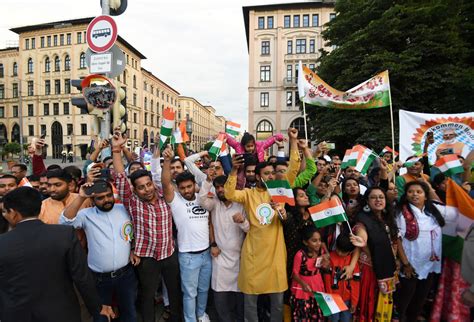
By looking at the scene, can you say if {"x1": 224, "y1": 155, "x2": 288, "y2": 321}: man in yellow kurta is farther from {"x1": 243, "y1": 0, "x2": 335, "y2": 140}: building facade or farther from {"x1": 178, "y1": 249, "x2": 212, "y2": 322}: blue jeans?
{"x1": 243, "y1": 0, "x2": 335, "y2": 140}: building facade

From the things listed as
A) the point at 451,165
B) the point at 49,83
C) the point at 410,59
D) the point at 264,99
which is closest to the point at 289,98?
the point at 264,99

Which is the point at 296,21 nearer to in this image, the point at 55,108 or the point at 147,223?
the point at 55,108

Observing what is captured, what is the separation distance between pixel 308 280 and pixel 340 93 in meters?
3.84

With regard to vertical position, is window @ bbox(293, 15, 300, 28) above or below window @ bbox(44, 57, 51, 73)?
above

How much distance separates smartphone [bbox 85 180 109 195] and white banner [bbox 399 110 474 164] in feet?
17.5

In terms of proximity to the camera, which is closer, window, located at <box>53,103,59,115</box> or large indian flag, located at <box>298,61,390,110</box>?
large indian flag, located at <box>298,61,390,110</box>

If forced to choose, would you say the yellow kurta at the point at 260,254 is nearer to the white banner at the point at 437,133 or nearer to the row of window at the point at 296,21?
the white banner at the point at 437,133

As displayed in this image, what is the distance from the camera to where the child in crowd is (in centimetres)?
326

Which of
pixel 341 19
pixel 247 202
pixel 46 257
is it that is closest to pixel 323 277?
pixel 247 202

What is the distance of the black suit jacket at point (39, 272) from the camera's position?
2.12m

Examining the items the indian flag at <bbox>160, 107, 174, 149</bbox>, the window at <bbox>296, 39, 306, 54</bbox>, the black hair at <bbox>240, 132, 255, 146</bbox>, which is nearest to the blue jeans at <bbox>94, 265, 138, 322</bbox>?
the indian flag at <bbox>160, 107, 174, 149</bbox>

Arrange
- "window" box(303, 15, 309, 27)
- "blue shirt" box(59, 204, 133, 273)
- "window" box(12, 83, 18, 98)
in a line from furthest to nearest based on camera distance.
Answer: "window" box(12, 83, 18, 98), "window" box(303, 15, 309, 27), "blue shirt" box(59, 204, 133, 273)

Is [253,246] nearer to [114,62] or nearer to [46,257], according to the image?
[46,257]

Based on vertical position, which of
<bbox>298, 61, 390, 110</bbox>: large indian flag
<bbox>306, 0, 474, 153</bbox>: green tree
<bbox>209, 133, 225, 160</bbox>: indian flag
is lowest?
<bbox>209, 133, 225, 160</bbox>: indian flag
